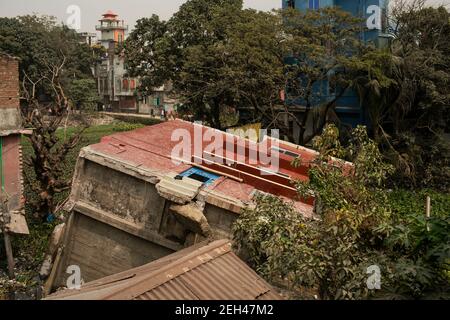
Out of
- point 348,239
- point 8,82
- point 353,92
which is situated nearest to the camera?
point 348,239

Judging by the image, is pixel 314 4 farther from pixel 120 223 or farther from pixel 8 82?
pixel 120 223

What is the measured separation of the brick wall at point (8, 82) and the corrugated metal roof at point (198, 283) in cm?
923

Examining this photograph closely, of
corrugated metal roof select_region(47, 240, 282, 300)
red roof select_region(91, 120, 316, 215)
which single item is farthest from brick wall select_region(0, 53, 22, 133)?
corrugated metal roof select_region(47, 240, 282, 300)

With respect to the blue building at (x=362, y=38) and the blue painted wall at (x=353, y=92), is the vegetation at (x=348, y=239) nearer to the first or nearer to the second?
the blue painted wall at (x=353, y=92)

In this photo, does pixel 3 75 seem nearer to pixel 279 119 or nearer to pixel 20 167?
pixel 20 167

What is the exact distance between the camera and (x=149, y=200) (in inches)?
365

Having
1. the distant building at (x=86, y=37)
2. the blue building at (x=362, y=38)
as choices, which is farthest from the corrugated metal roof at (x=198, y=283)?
the distant building at (x=86, y=37)

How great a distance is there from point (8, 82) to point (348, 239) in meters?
11.3

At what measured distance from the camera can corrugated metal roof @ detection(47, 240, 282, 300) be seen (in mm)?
5156

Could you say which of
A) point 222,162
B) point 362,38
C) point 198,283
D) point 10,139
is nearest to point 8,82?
point 10,139

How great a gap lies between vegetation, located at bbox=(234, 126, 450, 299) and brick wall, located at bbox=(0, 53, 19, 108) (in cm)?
938

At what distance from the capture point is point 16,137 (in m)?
13.6

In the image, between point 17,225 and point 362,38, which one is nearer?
point 17,225

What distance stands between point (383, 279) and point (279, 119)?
52.3 ft
